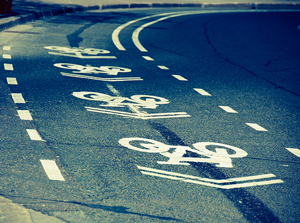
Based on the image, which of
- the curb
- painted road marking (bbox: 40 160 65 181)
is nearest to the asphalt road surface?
painted road marking (bbox: 40 160 65 181)

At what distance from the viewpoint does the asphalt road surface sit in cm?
415

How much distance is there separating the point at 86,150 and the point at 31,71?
4.04 m

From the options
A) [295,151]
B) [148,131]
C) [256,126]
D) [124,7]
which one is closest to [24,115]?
[148,131]

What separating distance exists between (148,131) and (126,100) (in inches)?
57.2

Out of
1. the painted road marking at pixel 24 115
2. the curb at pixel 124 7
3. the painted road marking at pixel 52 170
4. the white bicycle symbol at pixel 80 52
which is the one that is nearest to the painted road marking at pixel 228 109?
the painted road marking at pixel 24 115

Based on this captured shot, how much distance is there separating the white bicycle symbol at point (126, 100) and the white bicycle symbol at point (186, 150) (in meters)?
1.51

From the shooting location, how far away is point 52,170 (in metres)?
4.62

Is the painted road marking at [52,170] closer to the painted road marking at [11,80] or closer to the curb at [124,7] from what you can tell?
the painted road marking at [11,80]

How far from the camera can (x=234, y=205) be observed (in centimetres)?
418

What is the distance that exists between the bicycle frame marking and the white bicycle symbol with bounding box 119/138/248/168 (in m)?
1.02

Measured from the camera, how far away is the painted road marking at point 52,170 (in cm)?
447

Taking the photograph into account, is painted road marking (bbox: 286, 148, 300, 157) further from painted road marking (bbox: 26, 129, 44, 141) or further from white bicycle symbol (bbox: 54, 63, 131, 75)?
white bicycle symbol (bbox: 54, 63, 131, 75)

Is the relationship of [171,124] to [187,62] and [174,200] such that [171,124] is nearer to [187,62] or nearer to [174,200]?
[174,200]

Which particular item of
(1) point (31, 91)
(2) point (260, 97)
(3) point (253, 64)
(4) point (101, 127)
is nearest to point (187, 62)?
A: (3) point (253, 64)
